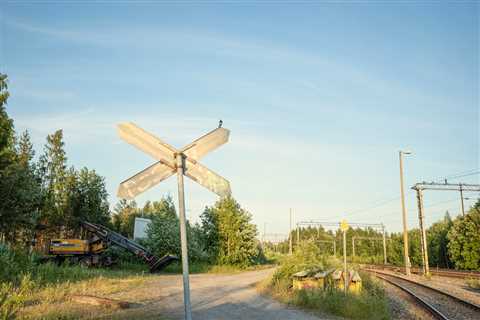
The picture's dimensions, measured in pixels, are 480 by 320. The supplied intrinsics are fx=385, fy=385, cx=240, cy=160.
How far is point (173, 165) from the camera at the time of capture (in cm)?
470

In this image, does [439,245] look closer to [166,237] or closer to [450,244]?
[450,244]

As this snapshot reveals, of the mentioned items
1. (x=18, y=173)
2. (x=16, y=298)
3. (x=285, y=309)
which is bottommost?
(x=285, y=309)

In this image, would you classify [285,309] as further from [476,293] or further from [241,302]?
[476,293]

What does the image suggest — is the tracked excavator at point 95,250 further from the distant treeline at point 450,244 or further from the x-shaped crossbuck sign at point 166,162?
the x-shaped crossbuck sign at point 166,162

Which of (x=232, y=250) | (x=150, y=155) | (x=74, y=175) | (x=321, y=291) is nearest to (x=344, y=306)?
(x=321, y=291)

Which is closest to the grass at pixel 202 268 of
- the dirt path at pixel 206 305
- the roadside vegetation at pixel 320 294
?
the dirt path at pixel 206 305

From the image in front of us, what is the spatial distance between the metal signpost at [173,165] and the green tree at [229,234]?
26.8 m

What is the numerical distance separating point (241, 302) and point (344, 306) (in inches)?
124

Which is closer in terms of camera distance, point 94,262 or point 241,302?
point 241,302

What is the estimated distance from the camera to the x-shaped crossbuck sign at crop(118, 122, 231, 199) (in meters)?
4.52

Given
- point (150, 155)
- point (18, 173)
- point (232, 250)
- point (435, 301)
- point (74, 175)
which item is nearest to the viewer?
point (150, 155)

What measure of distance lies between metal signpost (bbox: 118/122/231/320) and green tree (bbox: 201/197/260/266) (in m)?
26.8

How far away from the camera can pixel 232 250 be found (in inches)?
1224

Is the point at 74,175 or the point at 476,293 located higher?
the point at 74,175
